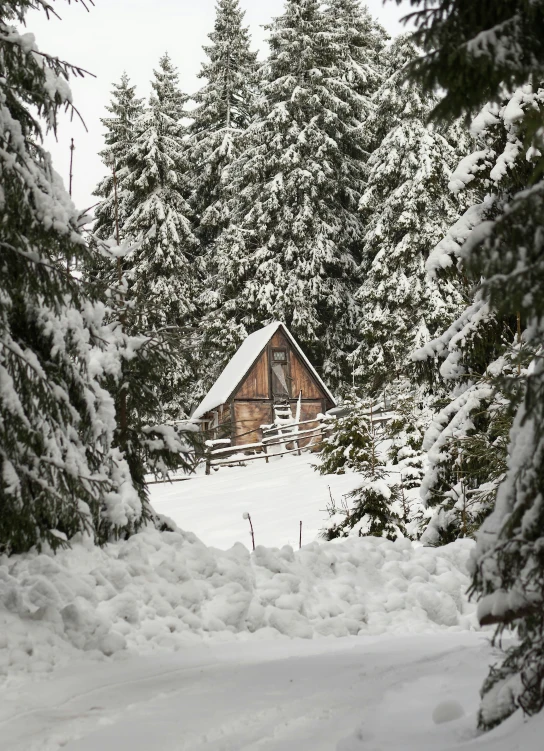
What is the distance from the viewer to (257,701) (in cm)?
433

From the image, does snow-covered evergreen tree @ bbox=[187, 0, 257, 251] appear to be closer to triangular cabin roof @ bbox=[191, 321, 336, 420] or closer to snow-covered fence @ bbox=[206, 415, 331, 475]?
triangular cabin roof @ bbox=[191, 321, 336, 420]

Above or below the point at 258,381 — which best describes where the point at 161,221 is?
above

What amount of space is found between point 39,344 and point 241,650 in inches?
111

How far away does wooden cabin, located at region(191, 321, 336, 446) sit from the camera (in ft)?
86.0

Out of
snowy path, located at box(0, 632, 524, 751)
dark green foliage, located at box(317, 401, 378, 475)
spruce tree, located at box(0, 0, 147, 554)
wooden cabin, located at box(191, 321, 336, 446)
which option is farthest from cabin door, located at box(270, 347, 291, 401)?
snowy path, located at box(0, 632, 524, 751)

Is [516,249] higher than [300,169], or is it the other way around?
[300,169]

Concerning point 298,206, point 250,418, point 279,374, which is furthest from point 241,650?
point 298,206

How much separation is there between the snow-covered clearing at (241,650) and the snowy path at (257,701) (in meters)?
0.01

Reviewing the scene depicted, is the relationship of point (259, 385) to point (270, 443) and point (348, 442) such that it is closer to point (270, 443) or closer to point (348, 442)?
point (270, 443)

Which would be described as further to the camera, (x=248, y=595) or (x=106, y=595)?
(x=248, y=595)

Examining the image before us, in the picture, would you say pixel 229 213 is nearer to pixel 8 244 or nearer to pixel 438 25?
pixel 8 244

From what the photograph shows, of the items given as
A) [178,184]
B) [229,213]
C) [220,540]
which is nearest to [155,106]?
[178,184]

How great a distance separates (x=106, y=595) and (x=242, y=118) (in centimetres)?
3428

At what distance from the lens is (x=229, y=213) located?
111 ft
